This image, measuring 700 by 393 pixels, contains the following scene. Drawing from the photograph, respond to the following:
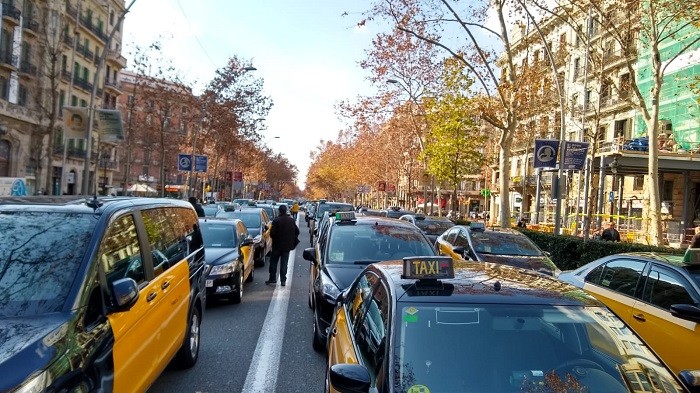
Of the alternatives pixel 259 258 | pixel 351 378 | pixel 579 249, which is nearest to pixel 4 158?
pixel 259 258

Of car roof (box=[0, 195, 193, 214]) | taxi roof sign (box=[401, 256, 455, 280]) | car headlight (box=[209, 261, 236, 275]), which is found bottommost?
car headlight (box=[209, 261, 236, 275])

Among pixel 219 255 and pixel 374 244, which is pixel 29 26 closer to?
pixel 219 255

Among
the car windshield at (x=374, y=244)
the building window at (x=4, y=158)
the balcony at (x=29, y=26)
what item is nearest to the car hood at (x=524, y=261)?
the car windshield at (x=374, y=244)

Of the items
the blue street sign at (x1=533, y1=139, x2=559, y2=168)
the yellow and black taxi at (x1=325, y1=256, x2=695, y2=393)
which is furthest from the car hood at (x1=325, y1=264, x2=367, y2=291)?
the blue street sign at (x1=533, y1=139, x2=559, y2=168)

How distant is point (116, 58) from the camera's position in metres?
55.3

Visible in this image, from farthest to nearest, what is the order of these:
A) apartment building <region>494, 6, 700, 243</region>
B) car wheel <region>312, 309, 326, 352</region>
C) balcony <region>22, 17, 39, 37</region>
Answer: balcony <region>22, 17, 39, 37</region> < apartment building <region>494, 6, 700, 243</region> < car wheel <region>312, 309, 326, 352</region>

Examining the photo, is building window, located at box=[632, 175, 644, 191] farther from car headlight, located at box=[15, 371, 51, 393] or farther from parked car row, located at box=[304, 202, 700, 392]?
car headlight, located at box=[15, 371, 51, 393]

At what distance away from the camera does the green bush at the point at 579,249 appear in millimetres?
12844

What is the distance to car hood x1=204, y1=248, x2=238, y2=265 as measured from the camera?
30.9 feet

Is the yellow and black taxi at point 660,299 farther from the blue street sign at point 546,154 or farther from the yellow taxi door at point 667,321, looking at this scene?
the blue street sign at point 546,154

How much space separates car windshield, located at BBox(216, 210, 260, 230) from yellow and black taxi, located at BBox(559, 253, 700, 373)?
11120mm

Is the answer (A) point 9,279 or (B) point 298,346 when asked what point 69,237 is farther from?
(B) point 298,346

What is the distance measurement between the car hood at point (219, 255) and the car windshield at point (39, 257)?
535 cm

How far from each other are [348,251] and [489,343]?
5005mm
